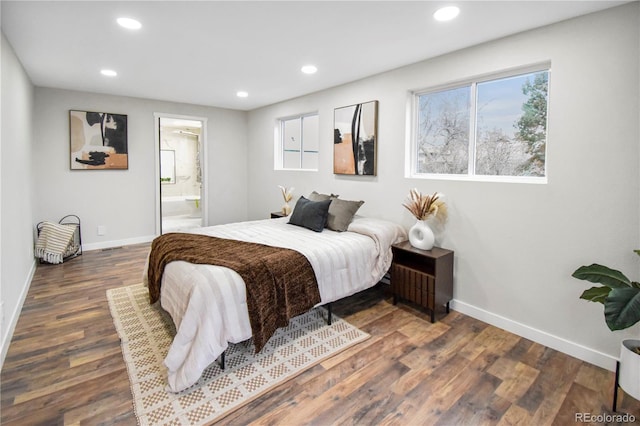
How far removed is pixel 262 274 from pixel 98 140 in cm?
425

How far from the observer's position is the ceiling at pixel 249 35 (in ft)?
7.52

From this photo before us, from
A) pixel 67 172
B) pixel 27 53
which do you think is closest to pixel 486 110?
pixel 27 53

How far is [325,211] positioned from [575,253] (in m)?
2.18

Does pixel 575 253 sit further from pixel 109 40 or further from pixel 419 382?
pixel 109 40

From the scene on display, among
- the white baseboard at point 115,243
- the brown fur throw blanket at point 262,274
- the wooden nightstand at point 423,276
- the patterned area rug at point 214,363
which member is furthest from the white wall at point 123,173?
the wooden nightstand at point 423,276

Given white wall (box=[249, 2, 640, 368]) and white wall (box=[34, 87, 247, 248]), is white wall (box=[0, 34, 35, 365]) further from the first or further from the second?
white wall (box=[249, 2, 640, 368])

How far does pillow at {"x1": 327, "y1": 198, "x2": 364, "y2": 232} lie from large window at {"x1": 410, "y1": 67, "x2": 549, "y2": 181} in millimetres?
728

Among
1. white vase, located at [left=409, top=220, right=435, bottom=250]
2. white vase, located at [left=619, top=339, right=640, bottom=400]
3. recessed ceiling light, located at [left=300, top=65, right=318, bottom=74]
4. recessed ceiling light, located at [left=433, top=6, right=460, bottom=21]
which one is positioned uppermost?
recessed ceiling light, located at [left=300, top=65, right=318, bottom=74]

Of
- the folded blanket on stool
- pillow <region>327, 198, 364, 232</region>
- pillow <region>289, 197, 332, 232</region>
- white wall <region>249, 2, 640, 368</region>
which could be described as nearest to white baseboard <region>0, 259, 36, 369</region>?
the folded blanket on stool

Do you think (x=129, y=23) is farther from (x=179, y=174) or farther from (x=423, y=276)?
(x=179, y=174)

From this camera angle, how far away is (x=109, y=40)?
2887 millimetres

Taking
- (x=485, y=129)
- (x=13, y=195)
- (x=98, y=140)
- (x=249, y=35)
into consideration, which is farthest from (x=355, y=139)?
(x=98, y=140)

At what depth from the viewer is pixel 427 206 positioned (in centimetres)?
311

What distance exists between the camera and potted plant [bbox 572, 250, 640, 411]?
163cm
